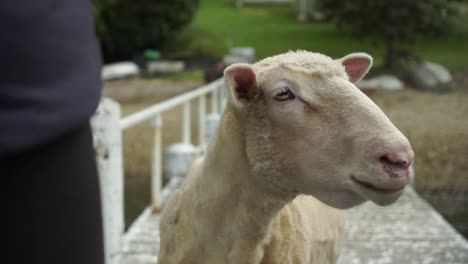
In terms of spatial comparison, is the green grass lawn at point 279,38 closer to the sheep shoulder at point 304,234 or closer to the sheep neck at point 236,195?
the sheep shoulder at point 304,234

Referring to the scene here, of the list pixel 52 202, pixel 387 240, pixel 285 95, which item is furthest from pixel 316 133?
pixel 387 240

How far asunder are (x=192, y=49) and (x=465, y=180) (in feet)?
55.6

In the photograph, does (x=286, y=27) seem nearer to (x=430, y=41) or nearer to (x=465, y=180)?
(x=430, y=41)

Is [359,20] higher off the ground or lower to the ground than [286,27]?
higher

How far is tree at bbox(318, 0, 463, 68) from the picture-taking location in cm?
1773

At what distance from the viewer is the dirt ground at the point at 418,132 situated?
27.1ft

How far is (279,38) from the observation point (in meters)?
24.1

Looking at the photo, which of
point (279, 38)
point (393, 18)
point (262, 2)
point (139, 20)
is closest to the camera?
point (393, 18)

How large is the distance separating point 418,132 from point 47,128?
1049 cm

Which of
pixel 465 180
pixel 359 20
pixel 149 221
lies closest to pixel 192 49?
pixel 359 20

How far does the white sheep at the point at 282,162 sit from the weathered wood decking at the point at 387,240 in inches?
76.3

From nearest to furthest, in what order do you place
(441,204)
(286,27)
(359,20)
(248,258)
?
(248,258), (441,204), (359,20), (286,27)

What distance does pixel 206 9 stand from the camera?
3372cm

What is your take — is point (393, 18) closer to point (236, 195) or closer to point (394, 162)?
point (236, 195)
